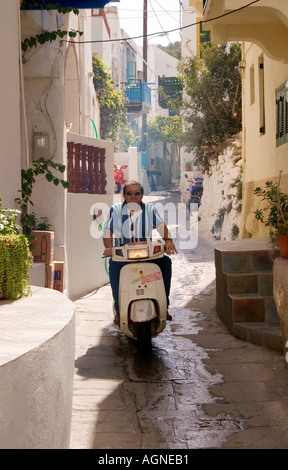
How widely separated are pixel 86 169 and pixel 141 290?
4.72 metres

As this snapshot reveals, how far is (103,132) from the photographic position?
77.8ft

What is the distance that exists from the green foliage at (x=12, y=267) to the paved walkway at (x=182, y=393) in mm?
1009

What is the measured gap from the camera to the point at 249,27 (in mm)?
8773

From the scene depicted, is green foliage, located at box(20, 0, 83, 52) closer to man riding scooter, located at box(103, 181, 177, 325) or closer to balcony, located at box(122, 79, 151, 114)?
man riding scooter, located at box(103, 181, 177, 325)

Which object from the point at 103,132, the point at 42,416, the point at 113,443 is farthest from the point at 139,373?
the point at 103,132

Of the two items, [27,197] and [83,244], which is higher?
[27,197]

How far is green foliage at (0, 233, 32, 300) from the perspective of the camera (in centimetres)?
377

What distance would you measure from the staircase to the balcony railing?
3.00 m

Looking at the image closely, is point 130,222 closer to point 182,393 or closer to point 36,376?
point 182,393

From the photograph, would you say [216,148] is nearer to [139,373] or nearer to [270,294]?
[270,294]

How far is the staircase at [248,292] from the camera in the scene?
6762 mm

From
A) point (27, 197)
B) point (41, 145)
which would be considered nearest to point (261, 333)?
point (27, 197)
